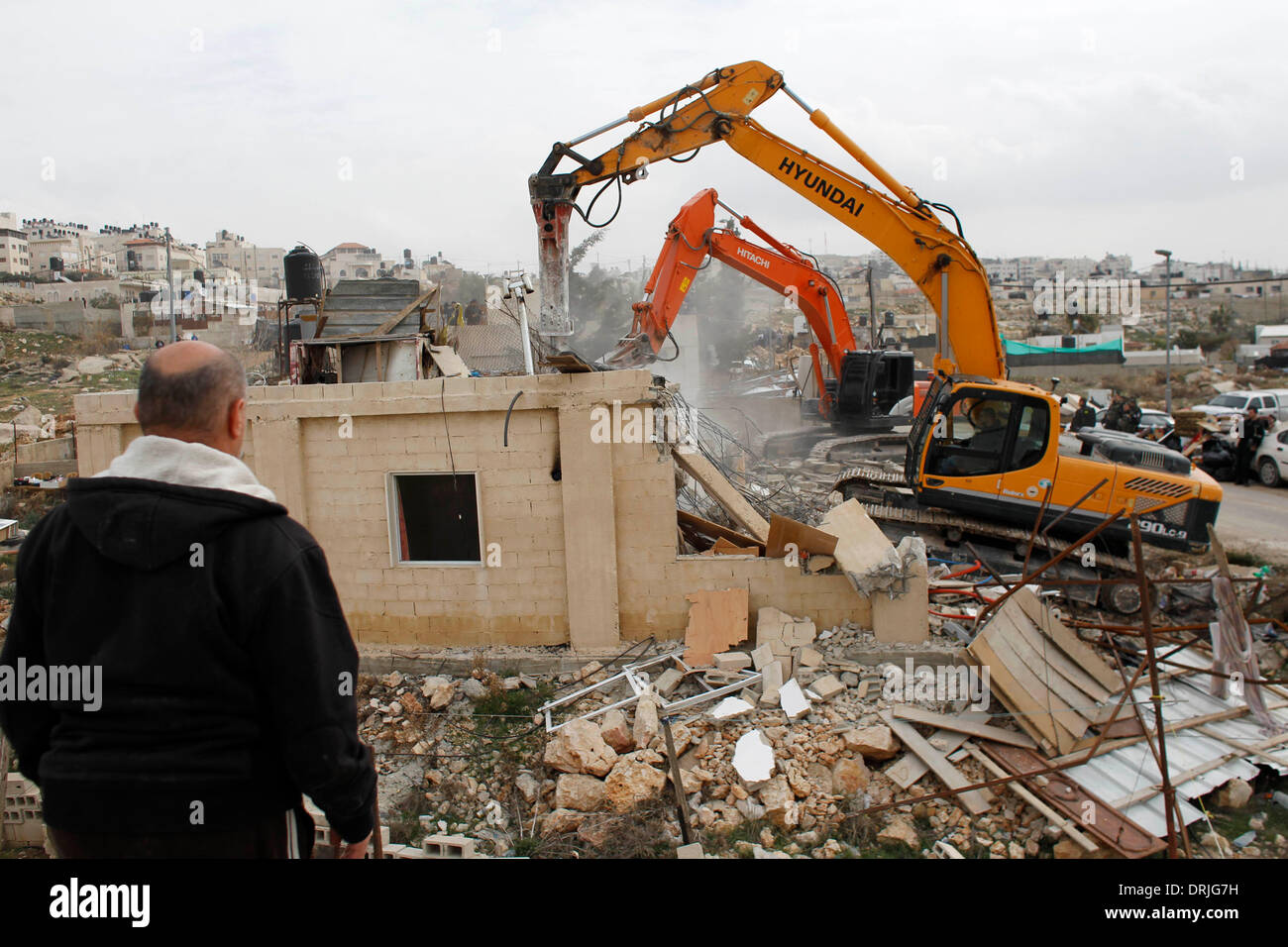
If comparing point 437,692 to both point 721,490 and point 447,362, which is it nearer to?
point 721,490

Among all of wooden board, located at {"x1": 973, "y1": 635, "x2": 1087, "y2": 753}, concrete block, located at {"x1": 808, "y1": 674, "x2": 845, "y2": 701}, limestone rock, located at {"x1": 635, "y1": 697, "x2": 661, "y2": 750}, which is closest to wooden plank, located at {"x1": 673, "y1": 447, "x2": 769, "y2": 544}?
concrete block, located at {"x1": 808, "y1": 674, "x2": 845, "y2": 701}

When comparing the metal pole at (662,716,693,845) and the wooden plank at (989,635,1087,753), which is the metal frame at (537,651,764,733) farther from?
the wooden plank at (989,635,1087,753)

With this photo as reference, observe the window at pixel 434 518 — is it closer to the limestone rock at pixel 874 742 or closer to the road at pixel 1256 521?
the limestone rock at pixel 874 742

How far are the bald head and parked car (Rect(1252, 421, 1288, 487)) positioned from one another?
2097 centimetres

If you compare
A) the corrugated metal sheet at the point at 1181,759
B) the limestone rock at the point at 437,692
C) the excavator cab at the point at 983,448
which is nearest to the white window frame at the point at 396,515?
the limestone rock at the point at 437,692

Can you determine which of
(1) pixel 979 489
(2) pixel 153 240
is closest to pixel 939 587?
(1) pixel 979 489

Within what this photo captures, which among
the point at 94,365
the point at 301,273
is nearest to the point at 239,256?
the point at 94,365

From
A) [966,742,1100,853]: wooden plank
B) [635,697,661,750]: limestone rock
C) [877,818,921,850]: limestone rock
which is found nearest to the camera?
[966,742,1100,853]: wooden plank

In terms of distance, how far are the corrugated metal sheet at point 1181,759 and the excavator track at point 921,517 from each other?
2.42 m

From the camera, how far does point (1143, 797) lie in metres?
6.00

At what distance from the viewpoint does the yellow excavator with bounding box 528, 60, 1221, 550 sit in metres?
9.63

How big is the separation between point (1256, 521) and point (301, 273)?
16.7m
